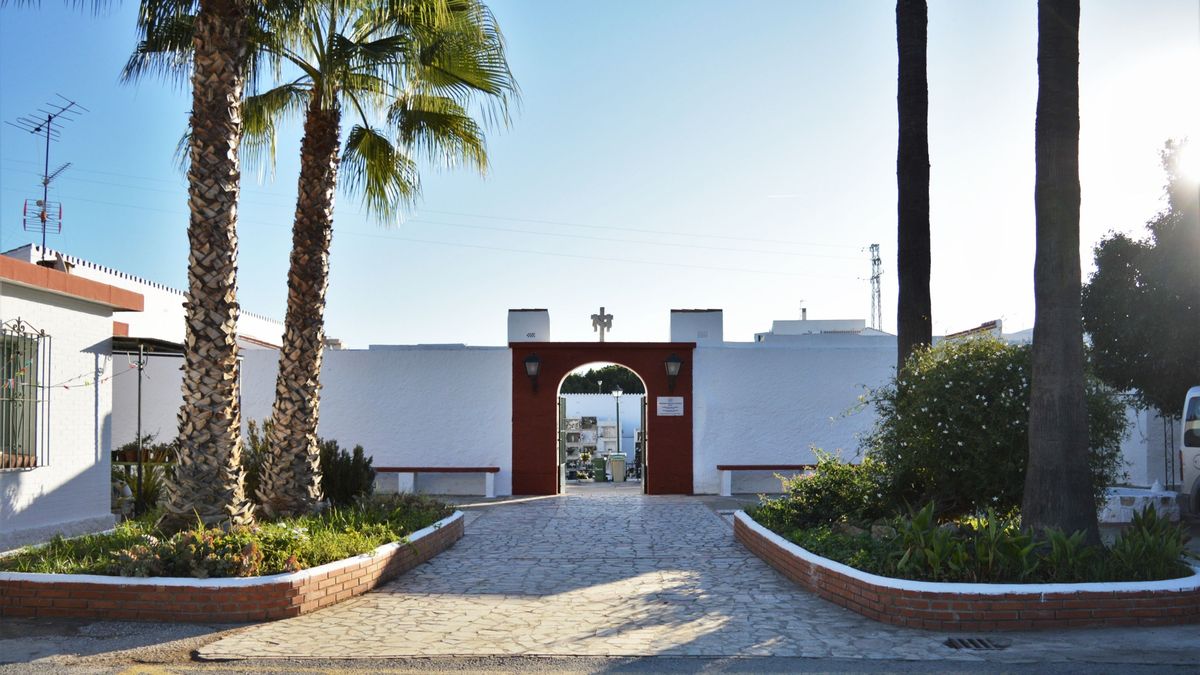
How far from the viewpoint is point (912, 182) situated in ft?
40.2

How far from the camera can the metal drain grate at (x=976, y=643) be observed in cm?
687

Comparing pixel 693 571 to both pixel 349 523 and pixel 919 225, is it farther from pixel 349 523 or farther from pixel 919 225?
pixel 919 225

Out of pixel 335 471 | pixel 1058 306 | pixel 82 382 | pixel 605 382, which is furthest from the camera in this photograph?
pixel 605 382

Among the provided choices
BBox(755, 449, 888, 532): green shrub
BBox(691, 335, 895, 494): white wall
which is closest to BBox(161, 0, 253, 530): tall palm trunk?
BBox(755, 449, 888, 532): green shrub

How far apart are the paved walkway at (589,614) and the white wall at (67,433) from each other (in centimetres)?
418

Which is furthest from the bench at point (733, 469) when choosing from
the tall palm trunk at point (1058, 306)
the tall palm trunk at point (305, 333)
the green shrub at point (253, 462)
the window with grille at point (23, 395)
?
the window with grille at point (23, 395)

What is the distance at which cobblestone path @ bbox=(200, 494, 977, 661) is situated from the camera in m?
6.95

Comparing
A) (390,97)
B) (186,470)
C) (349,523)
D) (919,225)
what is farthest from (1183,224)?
(186,470)

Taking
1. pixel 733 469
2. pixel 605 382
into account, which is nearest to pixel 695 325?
pixel 733 469

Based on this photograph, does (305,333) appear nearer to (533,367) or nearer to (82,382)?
(82,382)

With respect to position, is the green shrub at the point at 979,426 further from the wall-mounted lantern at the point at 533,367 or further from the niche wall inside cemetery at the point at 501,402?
the wall-mounted lantern at the point at 533,367

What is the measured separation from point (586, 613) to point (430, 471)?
1229 cm

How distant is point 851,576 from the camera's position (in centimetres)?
809

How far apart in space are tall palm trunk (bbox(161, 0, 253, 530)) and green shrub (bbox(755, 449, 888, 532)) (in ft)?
20.3
